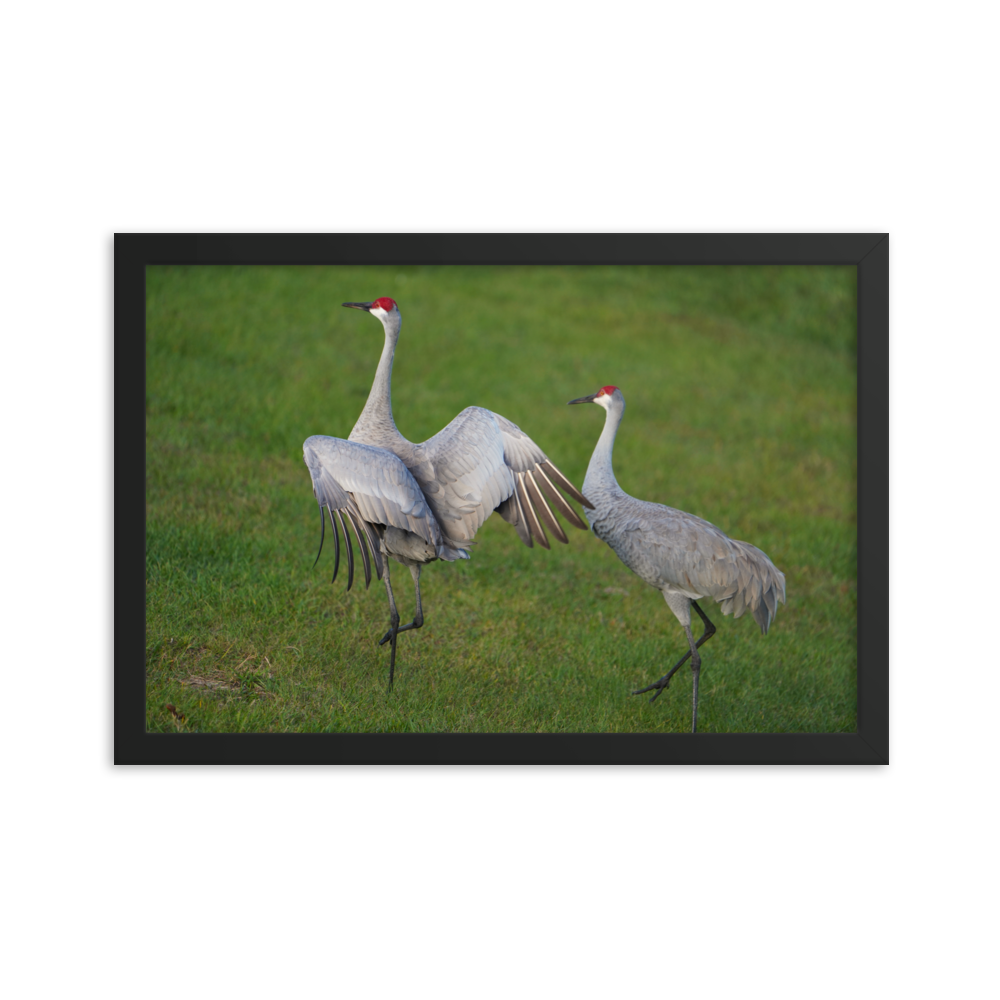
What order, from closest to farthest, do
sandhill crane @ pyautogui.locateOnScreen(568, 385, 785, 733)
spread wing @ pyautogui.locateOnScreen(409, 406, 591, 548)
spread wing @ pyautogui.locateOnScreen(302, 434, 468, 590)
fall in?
spread wing @ pyautogui.locateOnScreen(302, 434, 468, 590) → spread wing @ pyautogui.locateOnScreen(409, 406, 591, 548) → sandhill crane @ pyautogui.locateOnScreen(568, 385, 785, 733)

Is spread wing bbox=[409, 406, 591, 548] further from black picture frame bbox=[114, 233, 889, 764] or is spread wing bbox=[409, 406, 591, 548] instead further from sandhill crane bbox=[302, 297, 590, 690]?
black picture frame bbox=[114, 233, 889, 764]

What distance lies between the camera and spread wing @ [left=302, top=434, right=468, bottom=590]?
358cm

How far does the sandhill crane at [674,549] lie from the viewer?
3.92 m

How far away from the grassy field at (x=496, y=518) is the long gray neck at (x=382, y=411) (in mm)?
842

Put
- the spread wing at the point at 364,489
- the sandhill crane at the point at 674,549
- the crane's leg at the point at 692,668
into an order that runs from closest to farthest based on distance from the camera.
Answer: the spread wing at the point at 364,489 → the sandhill crane at the point at 674,549 → the crane's leg at the point at 692,668

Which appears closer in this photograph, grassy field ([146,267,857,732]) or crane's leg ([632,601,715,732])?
grassy field ([146,267,857,732])

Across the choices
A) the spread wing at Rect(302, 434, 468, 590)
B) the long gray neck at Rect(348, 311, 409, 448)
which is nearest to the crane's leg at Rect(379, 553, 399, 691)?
the spread wing at Rect(302, 434, 468, 590)

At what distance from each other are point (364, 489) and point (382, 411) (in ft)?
1.43

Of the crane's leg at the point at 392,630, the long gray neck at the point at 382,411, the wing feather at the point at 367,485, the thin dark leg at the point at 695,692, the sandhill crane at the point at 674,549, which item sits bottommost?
the thin dark leg at the point at 695,692

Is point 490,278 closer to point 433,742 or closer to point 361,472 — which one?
point 361,472

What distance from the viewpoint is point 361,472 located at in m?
3.61

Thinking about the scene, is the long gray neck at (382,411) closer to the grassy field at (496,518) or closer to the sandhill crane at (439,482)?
the sandhill crane at (439,482)
